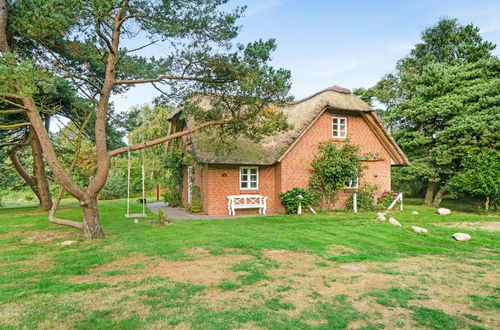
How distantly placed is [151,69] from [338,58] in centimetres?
1002

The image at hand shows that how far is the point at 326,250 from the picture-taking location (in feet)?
24.3

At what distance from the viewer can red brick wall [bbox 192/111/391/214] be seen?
1441 cm

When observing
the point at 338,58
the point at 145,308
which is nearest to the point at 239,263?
the point at 145,308

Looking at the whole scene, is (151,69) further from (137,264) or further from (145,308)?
(145,308)

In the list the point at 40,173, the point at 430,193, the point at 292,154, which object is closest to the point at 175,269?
the point at 292,154

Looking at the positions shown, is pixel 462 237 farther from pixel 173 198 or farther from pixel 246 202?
pixel 173 198

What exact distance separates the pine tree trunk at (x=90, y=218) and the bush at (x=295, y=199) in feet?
27.3

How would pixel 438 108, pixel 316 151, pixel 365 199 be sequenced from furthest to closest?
pixel 438 108
pixel 365 199
pixel 316 151

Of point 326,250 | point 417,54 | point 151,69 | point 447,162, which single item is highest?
point 417,54

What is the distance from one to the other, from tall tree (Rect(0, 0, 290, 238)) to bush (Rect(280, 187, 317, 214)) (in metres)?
5.84

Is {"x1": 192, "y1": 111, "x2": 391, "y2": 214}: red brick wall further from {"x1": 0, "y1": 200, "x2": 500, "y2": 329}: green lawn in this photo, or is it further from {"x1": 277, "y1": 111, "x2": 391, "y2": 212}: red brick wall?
{"x1": 0, "y1": 200, "x2": 500, "y2": 329}: green lawn

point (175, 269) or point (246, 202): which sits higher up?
point (246, 202)

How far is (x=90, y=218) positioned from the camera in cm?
862

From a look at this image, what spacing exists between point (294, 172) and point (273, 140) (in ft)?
6.83
